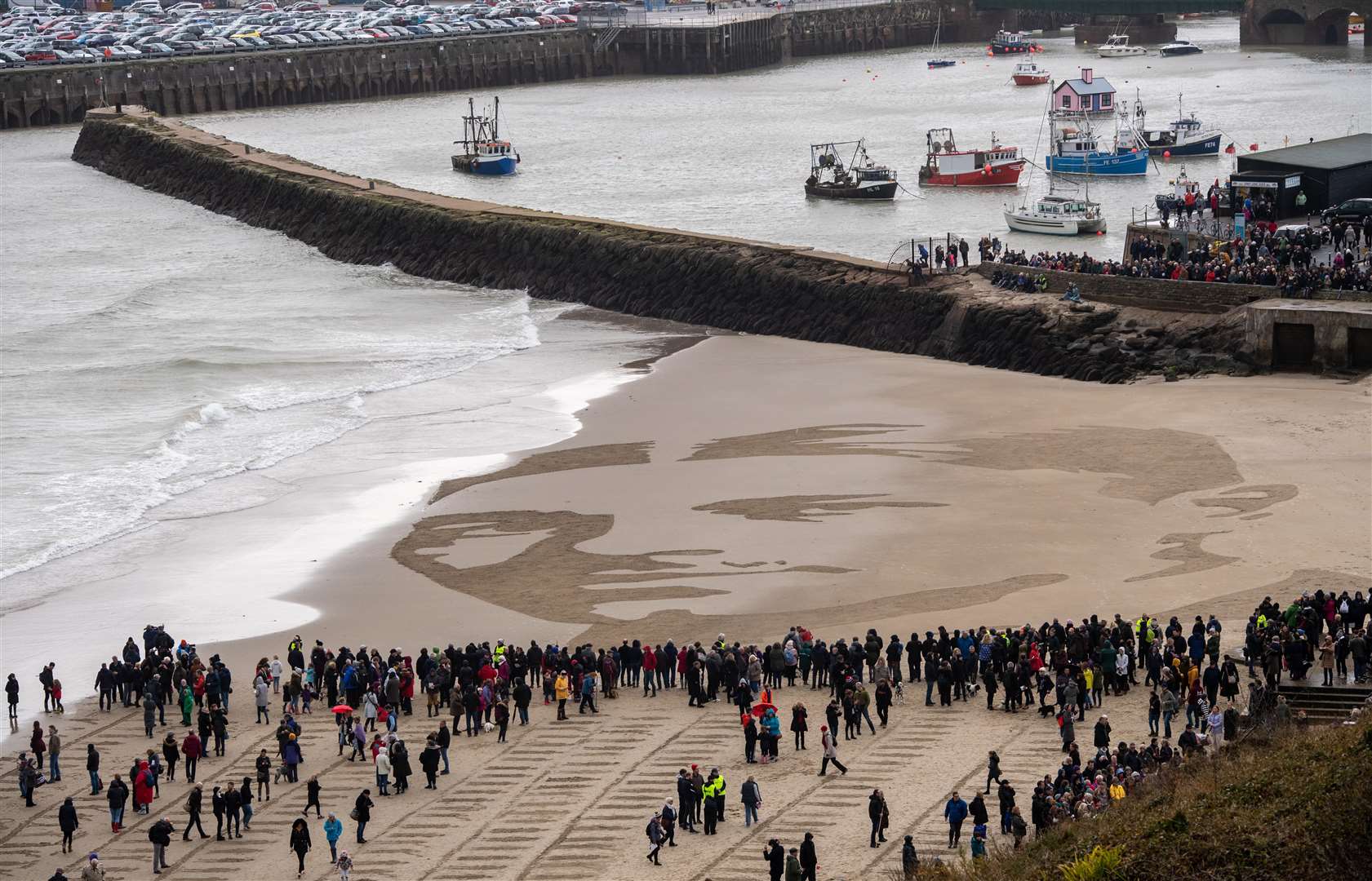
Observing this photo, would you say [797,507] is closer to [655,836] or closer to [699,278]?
[655,836]

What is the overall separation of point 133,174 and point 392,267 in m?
31.0

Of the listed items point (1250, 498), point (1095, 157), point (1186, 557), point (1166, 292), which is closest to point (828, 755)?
point (1186, 557)

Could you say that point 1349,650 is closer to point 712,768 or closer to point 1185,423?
point 712,768

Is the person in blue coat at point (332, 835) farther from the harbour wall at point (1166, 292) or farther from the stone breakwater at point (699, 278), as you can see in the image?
the harbour wall at point (1166, 292)

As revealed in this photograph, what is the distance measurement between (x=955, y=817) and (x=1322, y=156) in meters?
35.7

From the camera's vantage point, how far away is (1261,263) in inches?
1706

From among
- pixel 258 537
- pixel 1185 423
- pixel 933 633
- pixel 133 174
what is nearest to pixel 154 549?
pixel 258 537

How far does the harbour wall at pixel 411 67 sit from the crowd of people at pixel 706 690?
302 ft

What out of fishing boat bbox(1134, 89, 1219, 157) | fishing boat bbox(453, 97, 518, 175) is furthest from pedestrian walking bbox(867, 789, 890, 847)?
fishing boat bbox(453, 97, 518, 175)

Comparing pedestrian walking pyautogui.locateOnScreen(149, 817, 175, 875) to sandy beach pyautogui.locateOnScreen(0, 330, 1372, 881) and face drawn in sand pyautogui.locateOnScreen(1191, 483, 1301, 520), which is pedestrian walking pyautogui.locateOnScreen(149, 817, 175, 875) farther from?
A: face drawn in sand pyautogui.locateOnScreen(1191, 483, 1301, 520)

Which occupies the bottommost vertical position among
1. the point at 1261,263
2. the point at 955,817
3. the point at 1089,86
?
the point at 955,817

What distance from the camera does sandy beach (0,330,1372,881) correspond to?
71.3ft

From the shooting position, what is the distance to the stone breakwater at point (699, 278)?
43250 millimetres

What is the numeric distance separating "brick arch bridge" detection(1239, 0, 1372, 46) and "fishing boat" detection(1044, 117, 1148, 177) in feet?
177
